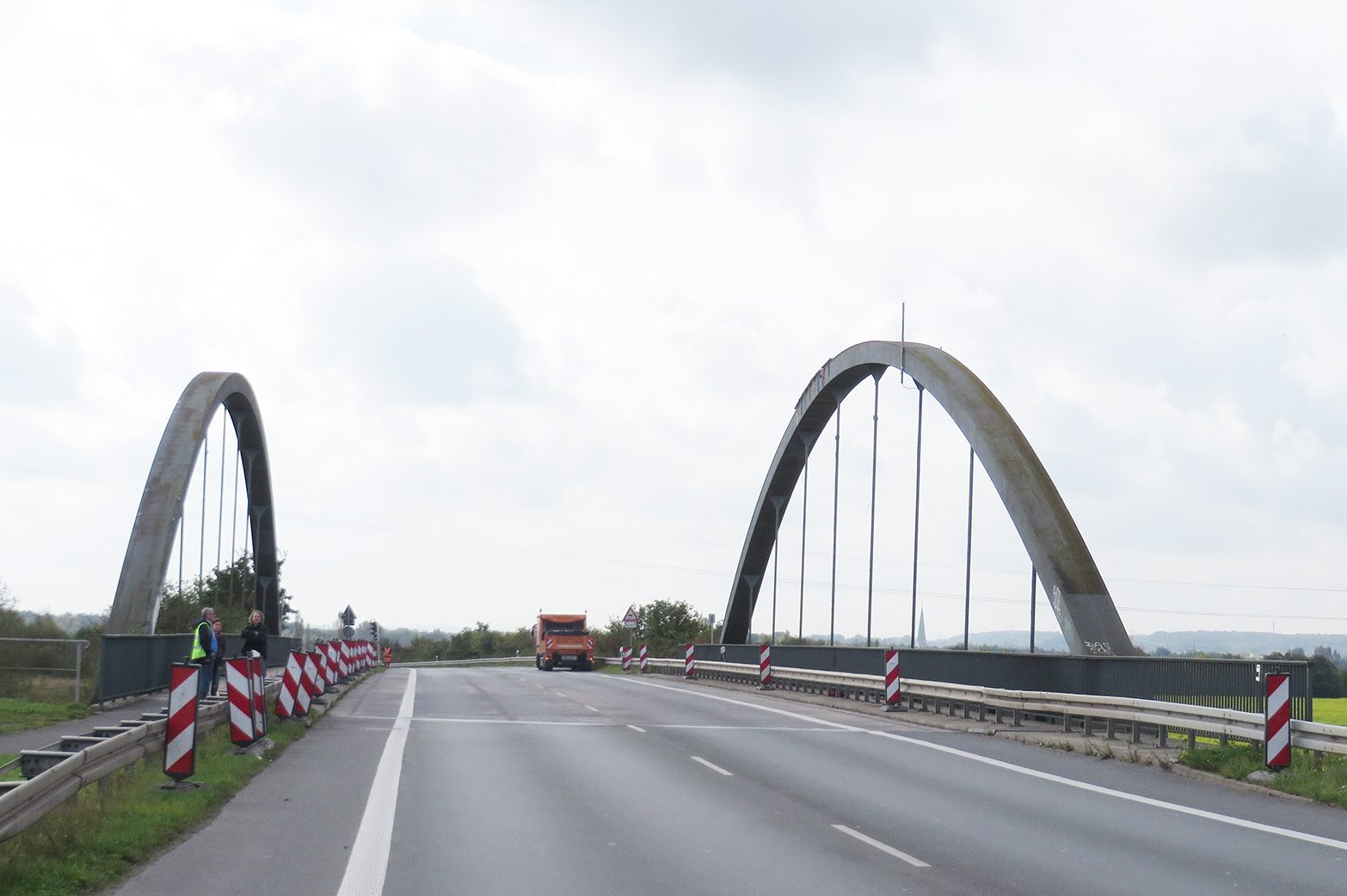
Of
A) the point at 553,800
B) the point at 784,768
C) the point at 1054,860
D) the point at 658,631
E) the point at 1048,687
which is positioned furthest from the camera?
the point at 658,631

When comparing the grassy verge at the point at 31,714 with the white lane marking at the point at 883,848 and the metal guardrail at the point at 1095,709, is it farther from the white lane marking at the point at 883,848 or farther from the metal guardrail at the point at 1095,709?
the metal guardrail at the point at 1095,709

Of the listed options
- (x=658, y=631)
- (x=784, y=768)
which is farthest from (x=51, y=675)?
(x=658, y=631)

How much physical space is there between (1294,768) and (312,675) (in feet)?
49.3

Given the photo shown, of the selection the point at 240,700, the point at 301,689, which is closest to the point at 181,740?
the point at 240,700

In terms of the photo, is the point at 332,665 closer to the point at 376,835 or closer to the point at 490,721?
the point at 490,721

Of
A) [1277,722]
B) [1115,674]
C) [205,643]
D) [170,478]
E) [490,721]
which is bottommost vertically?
[490,721]

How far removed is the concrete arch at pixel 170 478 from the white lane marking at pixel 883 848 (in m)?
21.8

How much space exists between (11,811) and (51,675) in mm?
16525

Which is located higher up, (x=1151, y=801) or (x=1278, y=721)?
(x=1278, y=721)

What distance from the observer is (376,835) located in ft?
33.0

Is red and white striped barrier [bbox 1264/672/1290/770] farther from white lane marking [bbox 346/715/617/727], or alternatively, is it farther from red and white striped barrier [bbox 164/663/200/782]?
red and white striped barrier [bbox 164/663/200/782]

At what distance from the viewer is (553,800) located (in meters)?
12.1

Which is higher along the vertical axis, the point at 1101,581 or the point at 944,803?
the point at 1101,581

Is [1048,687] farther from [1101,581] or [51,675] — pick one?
[51,675]
